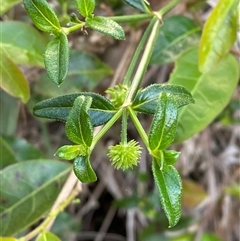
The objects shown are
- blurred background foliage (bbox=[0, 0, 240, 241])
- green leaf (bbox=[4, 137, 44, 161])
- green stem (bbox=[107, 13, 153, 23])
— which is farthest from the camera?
green leaf (bbox=[4, 137, 44, 161])

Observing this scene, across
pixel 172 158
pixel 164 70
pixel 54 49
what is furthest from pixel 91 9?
pixel 164 70

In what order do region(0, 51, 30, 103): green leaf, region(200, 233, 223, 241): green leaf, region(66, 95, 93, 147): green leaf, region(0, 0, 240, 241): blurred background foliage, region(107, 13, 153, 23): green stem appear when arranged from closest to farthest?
region(66, 95, 93, 147): green leaf, region(107, 13, 153, 23): green stem, region(0, 51, 30, 103): green leaf, region(0, 0, 240, 241): blurred background foliage, region(200, 233, 223, 241): green leaf

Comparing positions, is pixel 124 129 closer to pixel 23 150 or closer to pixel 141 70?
pixel 141 70

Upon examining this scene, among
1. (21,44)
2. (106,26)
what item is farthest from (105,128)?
(21,44)

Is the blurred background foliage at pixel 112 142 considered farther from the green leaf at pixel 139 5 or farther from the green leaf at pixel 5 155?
the green leaf at pixel 139 5

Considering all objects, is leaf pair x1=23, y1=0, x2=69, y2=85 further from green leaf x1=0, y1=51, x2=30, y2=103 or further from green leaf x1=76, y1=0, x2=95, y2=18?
green leaf x1=0, y1=51, x2=30, y2=103

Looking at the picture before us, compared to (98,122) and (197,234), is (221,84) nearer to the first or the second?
(98,122)

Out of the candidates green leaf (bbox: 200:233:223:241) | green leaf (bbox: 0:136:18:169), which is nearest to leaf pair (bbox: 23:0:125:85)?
green leaf (bbox: 0:136:18:169)

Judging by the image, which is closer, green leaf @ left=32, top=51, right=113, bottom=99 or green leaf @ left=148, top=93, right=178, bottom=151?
green leaf @ left=148, top=93, right=178, bottom=151
